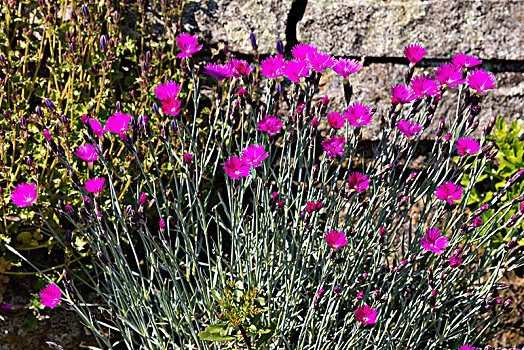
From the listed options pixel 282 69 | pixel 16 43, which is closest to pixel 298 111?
pixel 282 69

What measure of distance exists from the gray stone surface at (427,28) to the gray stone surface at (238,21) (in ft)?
0.60

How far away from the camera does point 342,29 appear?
104 inches

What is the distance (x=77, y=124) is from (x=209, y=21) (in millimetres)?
942

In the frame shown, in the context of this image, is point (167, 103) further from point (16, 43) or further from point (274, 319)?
point (16, 43)

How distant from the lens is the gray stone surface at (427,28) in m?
2.63

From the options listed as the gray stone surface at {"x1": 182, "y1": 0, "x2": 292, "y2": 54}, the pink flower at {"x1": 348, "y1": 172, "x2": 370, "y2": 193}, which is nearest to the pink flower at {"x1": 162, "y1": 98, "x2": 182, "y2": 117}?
the pink flower at {"x1": 348, "y1": 172, "x2": 370, "y2": 193}

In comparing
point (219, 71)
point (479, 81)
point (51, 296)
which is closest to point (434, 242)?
point (479, 81)

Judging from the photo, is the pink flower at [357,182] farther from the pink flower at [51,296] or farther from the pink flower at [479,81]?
the pink flower at [51,296]

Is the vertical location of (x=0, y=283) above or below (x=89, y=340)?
above

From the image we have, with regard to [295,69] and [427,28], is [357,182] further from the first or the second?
[427,28]

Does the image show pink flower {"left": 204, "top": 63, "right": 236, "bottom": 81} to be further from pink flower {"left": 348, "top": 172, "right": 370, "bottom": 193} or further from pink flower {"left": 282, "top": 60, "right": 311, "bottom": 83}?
pink flower {"left": 348, "top": 172, "right": 370, "bottom": 193}

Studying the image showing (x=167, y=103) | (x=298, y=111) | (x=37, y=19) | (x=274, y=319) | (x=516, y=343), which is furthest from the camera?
(x=37, y=19)

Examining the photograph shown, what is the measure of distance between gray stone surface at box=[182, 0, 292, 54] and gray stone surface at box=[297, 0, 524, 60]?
18cm

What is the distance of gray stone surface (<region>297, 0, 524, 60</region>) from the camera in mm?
2633
